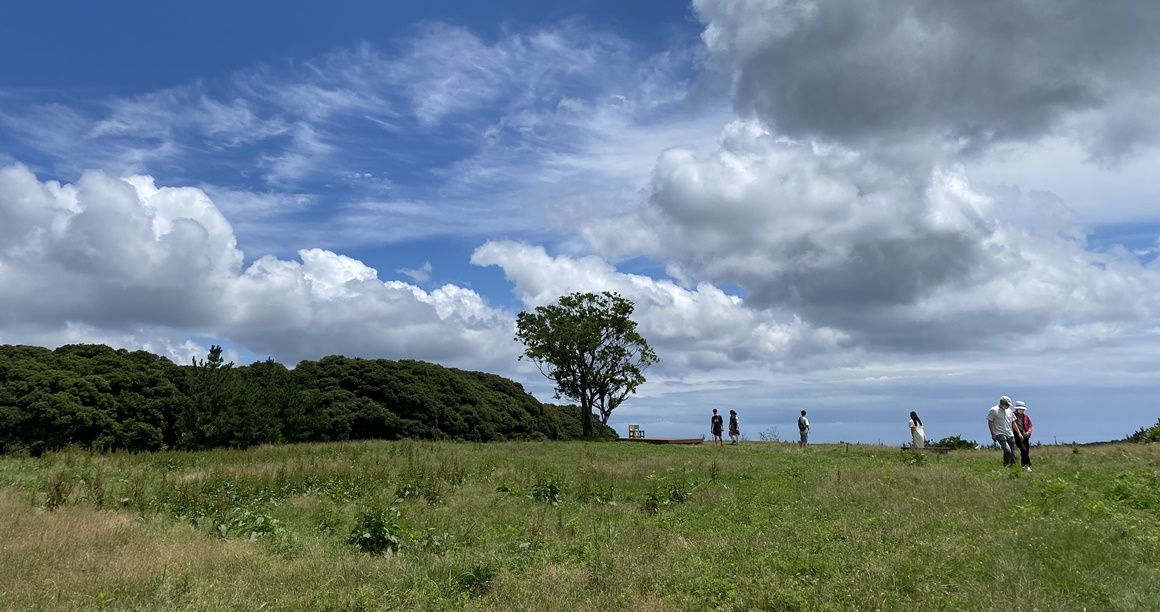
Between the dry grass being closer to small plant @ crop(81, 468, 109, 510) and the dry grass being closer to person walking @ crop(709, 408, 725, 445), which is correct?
small plant @ crop(81, 468, 109, 510)

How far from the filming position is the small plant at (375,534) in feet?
35.1

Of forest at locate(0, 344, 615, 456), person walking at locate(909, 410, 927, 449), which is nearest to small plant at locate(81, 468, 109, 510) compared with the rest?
forest at locate(0, 344, 615, 456)

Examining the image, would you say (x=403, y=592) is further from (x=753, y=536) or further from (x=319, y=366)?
(x=319, y=366)

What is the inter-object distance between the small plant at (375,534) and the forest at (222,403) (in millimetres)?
20306

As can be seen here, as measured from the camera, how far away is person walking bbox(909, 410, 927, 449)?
28.6m

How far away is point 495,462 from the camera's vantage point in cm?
2203

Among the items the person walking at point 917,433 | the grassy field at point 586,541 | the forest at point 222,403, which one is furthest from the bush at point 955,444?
the forest at point 222,403

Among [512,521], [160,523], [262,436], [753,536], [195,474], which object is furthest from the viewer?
[262,436]

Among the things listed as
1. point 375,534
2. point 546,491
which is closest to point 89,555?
point 375,534

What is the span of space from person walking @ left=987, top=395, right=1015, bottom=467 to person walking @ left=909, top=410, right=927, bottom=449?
29.8 feet

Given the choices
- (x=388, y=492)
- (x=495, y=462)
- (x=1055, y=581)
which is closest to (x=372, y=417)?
(x=495, y=462)

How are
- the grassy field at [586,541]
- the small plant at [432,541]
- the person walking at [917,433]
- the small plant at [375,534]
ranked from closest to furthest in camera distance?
the grassy field at [586,541] → the small plant at [432,541] → the small plant at [375,534] → the person walking at [917,433]

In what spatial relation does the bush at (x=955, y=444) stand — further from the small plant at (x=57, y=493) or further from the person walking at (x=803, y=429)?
the small plant at (x=57, y=493)

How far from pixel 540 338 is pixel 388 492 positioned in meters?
28.0
